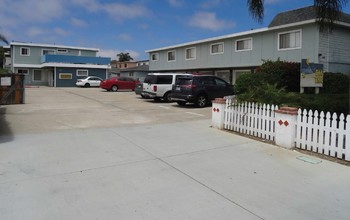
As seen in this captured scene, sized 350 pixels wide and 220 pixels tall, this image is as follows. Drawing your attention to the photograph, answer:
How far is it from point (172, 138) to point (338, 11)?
6.44 metres

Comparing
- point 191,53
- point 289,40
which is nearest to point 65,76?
point 191,53

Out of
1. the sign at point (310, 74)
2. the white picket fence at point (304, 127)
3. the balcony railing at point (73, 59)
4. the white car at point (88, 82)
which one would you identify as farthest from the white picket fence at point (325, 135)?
the balcony railing at point (73, 59)

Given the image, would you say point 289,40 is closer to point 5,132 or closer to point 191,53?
point 191,53

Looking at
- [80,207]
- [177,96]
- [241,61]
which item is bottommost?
[80,207]

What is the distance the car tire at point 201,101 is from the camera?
16.0 metres

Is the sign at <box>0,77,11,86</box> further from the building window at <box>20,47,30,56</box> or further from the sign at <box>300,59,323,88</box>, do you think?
the building window at <box>20,47,30,56</box>

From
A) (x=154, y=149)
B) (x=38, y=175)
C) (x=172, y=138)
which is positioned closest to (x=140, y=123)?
(x=172, y=138)

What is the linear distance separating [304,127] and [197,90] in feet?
30.0

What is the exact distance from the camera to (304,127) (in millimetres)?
7086

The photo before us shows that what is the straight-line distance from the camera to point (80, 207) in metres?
3.98

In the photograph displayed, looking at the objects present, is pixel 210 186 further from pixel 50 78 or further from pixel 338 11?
pixel 50 78

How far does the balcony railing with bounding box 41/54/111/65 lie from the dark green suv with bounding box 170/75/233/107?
87.6 feet

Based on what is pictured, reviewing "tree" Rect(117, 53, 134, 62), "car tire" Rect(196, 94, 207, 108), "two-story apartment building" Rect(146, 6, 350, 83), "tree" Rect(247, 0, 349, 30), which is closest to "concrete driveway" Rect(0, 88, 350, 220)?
"tree" Rect(247, 0, 349, 30)

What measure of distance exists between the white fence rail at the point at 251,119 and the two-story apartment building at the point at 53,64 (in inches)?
1324
